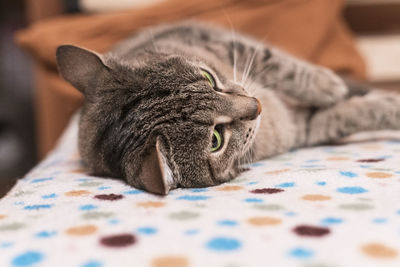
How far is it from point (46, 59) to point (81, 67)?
3.39 ft

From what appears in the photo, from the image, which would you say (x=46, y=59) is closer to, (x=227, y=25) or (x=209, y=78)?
(x=227, y=25)

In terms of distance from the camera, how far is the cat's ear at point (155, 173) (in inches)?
33.8

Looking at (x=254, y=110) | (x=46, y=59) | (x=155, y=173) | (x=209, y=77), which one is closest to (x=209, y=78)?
(x=209, y=77)

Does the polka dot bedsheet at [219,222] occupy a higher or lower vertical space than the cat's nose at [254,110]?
lower

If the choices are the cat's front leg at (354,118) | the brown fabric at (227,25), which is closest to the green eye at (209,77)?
the cat's front leg at (354,118)

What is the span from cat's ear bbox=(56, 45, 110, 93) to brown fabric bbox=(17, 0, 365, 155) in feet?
2.85

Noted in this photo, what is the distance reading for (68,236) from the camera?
0.67 meters

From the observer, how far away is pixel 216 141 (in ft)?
3.39

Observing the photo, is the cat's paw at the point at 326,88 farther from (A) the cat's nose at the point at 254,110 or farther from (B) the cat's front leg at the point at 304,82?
(A) the cat's nose at the point at 254,110

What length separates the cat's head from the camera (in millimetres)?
957

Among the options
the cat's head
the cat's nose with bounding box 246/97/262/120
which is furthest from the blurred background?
the cat's nose with bounding box 246/97/262/120

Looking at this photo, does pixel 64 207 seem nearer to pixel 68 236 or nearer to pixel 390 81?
pixel 68 236

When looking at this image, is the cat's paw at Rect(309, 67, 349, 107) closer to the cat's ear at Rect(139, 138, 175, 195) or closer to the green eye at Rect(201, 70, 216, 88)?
the green eye at Rect(201, 70, 216, 88)

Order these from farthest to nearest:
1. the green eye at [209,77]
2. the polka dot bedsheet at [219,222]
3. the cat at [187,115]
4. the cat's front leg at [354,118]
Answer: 1. the cat's front leg at [354,118]
2. the green eye at [209,77]
3. the cat at [187,115]
4. the polka dot bedsheet at [219,222]
